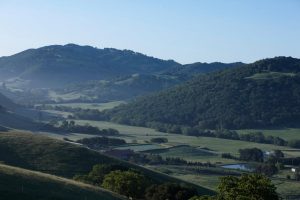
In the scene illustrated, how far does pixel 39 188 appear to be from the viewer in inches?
2124

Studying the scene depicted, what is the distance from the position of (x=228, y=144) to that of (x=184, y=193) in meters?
120

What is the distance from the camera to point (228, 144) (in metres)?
185

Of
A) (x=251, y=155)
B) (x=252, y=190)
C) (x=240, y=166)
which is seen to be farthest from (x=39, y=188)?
(x=251, y=155)

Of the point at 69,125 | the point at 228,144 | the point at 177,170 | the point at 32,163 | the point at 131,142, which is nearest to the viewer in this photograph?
the point at 32,163

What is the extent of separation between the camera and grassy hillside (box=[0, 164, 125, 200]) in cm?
5031

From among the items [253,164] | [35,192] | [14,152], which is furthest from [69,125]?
[35,192]

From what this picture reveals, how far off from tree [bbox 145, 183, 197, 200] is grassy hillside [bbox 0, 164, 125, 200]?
8498mm

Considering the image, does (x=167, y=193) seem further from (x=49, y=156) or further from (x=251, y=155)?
(x=251, y=155)

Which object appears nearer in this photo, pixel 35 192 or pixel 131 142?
pixel 35 192

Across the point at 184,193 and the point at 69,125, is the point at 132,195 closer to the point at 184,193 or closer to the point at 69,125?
the point at 184,193

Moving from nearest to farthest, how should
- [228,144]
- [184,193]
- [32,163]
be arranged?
[184,193], [32,163], [228,144]

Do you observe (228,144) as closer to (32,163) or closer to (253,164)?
(253,164)

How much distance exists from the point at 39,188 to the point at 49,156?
32.1 meters

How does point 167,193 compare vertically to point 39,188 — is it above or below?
below
